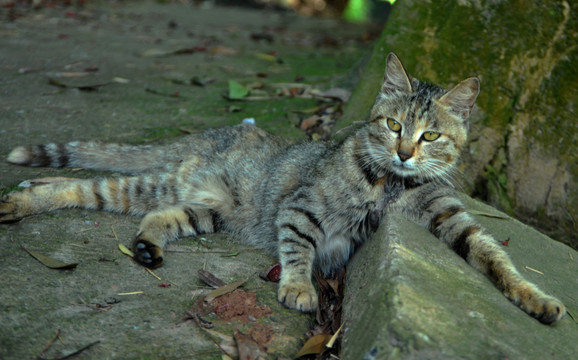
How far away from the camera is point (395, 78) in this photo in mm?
3877

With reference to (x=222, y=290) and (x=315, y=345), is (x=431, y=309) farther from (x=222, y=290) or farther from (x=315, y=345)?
(x=222, y=290)

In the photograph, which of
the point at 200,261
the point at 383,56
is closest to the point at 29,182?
the point at 200,261

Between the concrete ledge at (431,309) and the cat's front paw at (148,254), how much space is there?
116cm

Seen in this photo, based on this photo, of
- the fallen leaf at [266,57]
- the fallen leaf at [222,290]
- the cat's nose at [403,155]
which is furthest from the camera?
the fallen leaf at [266,57]

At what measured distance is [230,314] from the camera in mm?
2834

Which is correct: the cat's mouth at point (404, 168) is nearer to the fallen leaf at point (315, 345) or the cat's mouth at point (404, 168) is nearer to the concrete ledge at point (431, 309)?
the concrete ledge at point (431, 309)

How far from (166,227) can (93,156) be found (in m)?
1.10

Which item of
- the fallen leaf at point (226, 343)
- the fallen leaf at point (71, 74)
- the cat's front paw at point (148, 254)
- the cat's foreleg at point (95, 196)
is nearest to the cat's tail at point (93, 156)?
the cat's foreleg at point (95, 196)

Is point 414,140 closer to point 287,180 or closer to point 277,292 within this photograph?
point 287,180

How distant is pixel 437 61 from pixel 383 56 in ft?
1.61

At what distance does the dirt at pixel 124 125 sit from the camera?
2.53 metres

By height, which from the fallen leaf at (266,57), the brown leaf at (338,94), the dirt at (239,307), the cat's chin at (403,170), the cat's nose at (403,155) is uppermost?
the cat's nose at (403,155)

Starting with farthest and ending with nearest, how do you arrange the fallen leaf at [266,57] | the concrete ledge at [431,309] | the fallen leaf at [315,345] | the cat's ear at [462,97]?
the fallen leaf at [266,57] < the cat's ear at [462,97] < the fallen leaf at [315,345] < the concrete ledge at [431,309]

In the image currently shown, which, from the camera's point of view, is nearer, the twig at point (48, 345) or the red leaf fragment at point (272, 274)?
the twig at point (48, 345)
